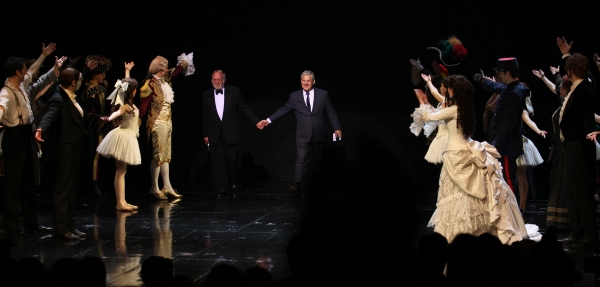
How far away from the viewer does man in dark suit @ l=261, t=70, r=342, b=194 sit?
9.09 metres

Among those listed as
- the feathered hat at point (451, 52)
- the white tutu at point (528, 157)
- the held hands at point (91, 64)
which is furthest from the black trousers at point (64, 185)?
the feathered hat at point (451, 52)

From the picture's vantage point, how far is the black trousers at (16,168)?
6.03 m

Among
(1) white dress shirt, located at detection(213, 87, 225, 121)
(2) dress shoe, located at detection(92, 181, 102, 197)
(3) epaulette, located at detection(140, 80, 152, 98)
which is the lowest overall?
(2) dress shoe, located at detection(92, 181, 102, 197)

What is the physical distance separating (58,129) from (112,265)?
139cm

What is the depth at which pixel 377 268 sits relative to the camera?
283 cm

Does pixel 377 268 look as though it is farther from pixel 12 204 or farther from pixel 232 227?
pixel 12 204

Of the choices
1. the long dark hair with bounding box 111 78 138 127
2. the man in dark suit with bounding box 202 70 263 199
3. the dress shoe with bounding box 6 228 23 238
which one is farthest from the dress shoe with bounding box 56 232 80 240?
the man in dark suit with bounding box 202 70 263 199

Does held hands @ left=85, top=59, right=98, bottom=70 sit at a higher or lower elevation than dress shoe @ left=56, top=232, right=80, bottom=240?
higher

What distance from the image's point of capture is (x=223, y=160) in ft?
29.6

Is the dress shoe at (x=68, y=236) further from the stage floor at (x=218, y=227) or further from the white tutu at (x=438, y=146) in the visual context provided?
the white tutu at (x=438, y=146)

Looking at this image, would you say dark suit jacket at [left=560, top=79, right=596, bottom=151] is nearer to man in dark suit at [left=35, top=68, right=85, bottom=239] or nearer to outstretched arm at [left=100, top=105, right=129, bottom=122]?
man in dark suit at [left=35, top=68, right=85, bottom=239]

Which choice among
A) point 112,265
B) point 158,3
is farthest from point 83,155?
point 112,265

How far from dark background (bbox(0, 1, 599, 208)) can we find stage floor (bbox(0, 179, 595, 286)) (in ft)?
6.04

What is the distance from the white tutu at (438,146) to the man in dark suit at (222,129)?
2.44 metres
